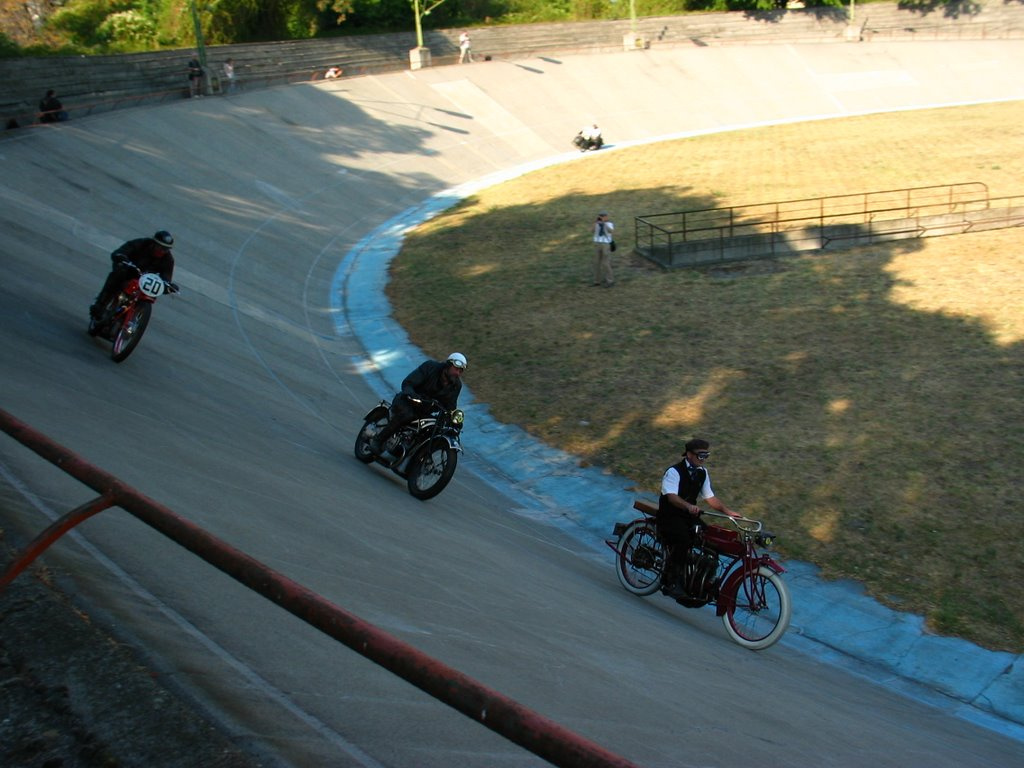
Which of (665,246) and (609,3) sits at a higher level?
(609,3)

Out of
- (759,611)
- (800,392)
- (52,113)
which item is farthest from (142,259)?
(52,113)

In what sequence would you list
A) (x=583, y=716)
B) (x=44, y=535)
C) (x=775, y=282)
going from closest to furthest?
1. (x=44, y=535)
2. (x=583, y=716)
3. (x=775, y=282)

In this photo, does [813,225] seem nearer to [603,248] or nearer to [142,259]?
[603,248]

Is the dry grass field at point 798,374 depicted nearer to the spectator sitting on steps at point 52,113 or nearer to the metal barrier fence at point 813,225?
the metal barrier fence at point 813,225

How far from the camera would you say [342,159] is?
34562 millimetres

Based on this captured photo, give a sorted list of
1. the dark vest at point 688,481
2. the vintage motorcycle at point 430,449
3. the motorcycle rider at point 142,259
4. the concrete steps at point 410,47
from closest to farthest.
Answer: the dark vest at point 688,481, the vintage motorcycle at point 430,449, the motorcycle rider at point 142,259, the concrete steps at point 410,47

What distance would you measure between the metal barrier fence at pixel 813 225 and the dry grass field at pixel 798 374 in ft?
2.10

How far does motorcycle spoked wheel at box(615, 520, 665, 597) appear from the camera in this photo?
935 centimetres

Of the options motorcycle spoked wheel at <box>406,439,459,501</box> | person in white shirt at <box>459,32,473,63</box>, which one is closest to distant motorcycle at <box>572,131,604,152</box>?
person in white shirt at <box>459,32,473,63</box>

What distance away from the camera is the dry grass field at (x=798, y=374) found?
35.2ft

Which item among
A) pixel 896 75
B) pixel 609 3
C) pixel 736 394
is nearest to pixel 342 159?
pixel 736 394

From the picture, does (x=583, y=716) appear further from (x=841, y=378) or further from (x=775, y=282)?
(x=775, y=282)

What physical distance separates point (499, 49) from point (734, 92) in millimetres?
14237

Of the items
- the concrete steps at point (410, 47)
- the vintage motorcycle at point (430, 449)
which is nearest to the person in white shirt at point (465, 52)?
the concrete steps at point (410, 47)
